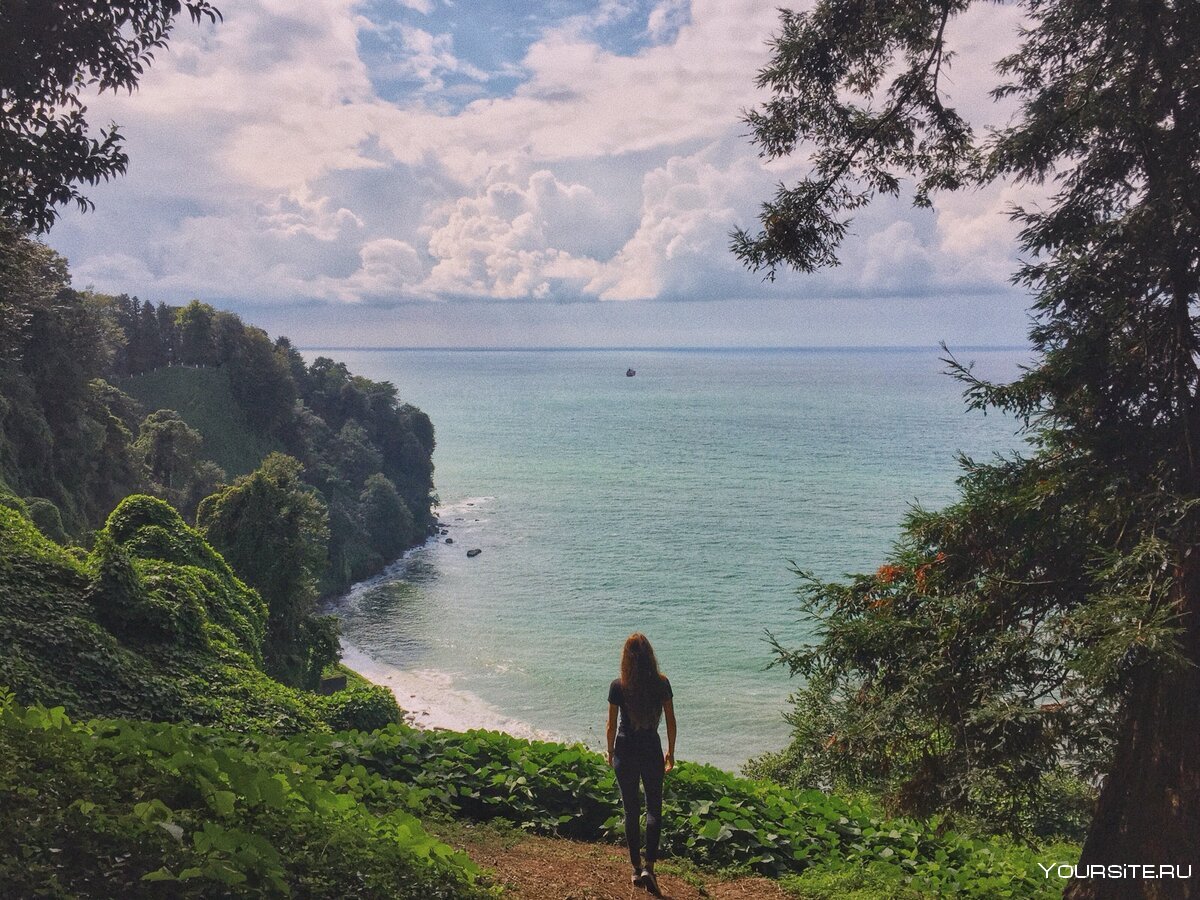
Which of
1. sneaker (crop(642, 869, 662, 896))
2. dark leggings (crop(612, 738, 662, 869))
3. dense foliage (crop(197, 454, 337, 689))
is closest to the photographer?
sneaker (crop(642, 869, 662, 896))

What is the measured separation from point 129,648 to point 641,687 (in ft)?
30.0

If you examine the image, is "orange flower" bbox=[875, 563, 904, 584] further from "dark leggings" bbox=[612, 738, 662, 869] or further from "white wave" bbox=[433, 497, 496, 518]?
"white wave" bbox=[433, 497, 496, 518]

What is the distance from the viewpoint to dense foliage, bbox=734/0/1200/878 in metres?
6.35

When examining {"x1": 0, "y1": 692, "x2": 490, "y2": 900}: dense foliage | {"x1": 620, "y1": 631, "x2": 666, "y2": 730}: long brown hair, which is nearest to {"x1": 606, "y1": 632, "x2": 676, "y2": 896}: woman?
{"x1": 620, "y1": 631, "x2": 666, "y2": 730}: long brown hair

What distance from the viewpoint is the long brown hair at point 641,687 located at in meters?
6.81

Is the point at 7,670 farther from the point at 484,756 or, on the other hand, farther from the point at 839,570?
the point at 839,570

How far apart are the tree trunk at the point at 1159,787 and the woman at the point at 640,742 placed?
348 centimetres

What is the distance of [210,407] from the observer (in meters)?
71.9

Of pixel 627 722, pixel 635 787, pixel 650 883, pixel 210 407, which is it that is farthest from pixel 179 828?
pixel 210 407

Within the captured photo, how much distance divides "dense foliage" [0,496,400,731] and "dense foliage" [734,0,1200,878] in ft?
24.2

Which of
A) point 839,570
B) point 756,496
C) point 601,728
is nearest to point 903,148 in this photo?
point 601,728

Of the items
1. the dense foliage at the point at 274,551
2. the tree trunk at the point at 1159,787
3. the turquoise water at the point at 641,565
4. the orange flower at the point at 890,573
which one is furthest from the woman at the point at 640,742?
the dense foliage at the point at 274,551

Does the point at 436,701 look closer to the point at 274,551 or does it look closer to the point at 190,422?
the point at 274,551

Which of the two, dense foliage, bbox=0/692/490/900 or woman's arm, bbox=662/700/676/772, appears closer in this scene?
dense foliage, bbox=0/692/490/900
